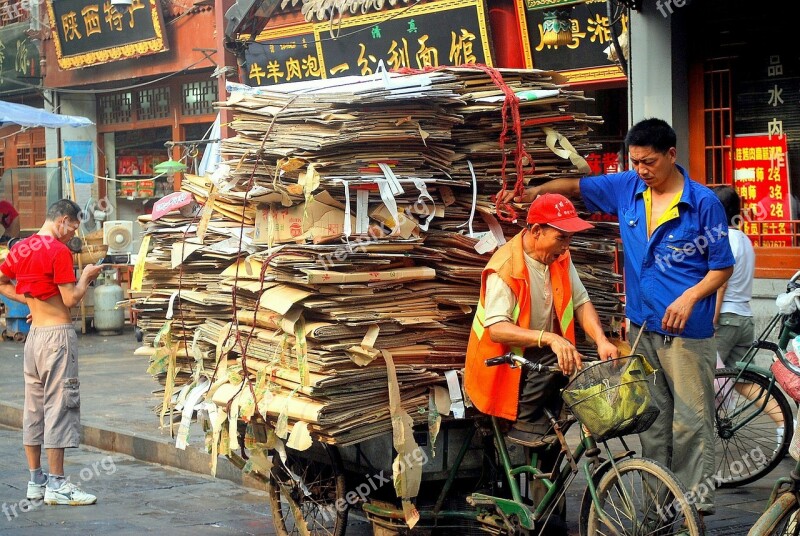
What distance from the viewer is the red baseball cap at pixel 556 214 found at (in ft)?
15.2

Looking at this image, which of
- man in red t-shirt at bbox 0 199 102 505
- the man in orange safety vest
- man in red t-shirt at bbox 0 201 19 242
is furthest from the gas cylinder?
the man in orange safety vest

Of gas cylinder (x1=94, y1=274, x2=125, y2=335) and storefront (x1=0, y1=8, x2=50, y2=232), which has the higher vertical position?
storefront (x1=0, y1=8, x2=50, y2=232)

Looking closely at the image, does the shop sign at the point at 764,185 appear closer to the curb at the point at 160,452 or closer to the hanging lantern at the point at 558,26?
the hanging lantern at the point at 558,26

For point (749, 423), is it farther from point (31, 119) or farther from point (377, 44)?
point (31, 119)

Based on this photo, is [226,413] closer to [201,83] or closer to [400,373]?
[400,373]

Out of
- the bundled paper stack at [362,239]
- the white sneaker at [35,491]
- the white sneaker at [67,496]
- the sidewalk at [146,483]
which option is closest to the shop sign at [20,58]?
the sidewalk at [146,483]

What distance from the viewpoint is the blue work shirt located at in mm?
4797

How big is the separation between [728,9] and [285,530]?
6168 millimetres

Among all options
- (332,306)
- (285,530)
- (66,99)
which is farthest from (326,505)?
(66,99)

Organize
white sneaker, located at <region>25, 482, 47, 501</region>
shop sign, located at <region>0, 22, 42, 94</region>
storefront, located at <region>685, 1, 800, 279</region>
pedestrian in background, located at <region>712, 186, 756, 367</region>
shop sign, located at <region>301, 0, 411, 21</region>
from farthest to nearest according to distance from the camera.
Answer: shop sign, located at <region>0, 22, 42, 94</region> → shop sign, located at <region>301, 0, 411, 21</region> → storefront, located at <region>685, 1, 800, 279</region> → white sneaker, located at <region>25, 482, 47, 501</region> → pedestrian in background, located at <region>712, 186, 756, 367</region>

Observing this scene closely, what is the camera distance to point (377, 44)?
13.2 meters

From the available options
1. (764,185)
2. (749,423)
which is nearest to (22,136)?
(764,185)

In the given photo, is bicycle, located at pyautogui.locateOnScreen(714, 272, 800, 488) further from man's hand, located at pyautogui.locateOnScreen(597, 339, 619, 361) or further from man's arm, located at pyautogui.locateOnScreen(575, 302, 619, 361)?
man's hand, located at pyautogui.locateOnScreen(597, 339, 619, 361)

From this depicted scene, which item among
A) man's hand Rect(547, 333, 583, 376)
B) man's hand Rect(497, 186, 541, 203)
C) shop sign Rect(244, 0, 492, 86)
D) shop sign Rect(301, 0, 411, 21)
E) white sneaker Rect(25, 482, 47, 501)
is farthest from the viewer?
shop sign Rect(301, 0, 411, 21)
